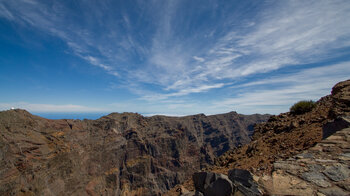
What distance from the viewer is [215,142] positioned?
187500 millimetres

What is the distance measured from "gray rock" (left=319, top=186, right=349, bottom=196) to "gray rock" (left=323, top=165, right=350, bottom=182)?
1.15 ft

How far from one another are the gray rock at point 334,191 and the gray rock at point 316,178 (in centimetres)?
13

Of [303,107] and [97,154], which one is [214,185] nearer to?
[303,107]

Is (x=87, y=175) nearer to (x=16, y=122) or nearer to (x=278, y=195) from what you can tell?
(x=16, y=122)

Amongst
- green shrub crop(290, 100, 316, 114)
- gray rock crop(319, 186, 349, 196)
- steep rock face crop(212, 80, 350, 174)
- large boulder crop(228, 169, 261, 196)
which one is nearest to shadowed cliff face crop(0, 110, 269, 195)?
steep rock face crop(212, 80, 350, 174)

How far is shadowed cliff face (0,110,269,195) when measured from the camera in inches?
2169

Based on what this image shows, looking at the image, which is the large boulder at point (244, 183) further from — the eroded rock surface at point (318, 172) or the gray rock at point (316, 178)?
the gray rock at point (316, 178)

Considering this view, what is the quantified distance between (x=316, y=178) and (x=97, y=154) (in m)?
115

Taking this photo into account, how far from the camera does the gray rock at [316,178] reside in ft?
11.8

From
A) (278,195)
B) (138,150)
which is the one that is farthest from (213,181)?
(138,150)

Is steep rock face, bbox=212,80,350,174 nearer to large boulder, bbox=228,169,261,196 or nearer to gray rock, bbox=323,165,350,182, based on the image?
gray rock, bbox=323,165,350,182

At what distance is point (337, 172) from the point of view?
3881 millimetres

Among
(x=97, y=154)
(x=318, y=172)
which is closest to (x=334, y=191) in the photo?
(x=318, y=172)

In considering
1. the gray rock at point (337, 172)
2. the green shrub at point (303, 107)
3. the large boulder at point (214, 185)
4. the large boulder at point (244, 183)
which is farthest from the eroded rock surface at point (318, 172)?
the green shrub at point (303, 107)
